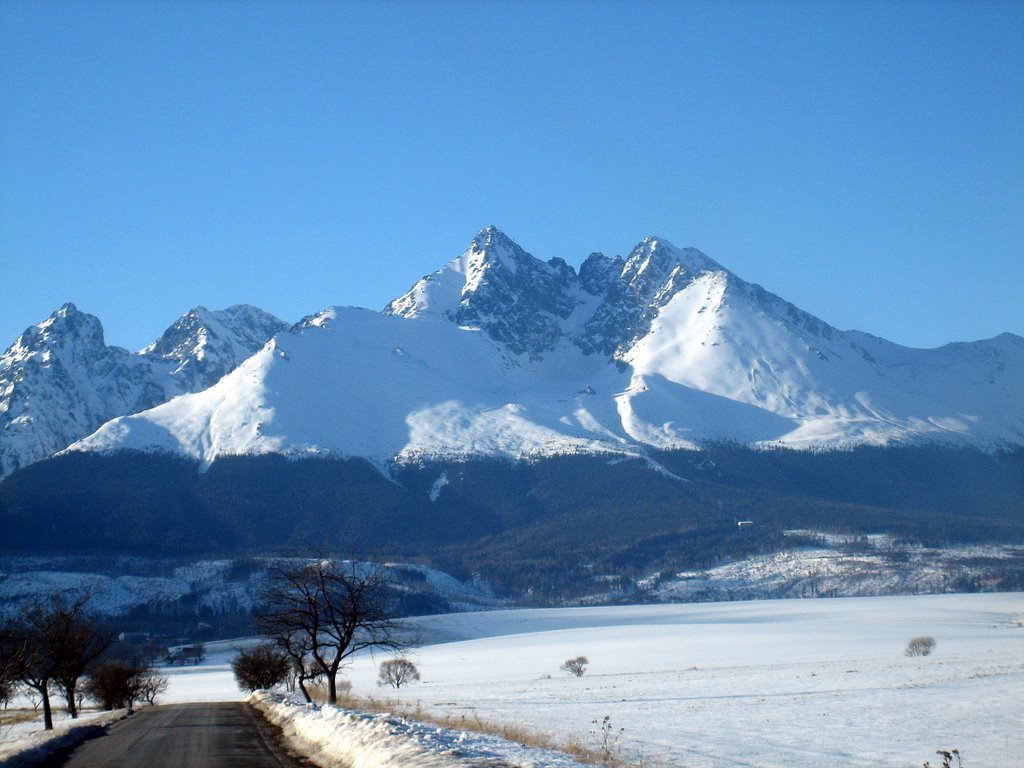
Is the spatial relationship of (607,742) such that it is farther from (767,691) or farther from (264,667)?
(264,667)

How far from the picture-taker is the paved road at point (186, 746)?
Answer: 3025 cm

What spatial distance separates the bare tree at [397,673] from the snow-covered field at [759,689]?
216 cm

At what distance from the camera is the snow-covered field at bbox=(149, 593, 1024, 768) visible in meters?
37.3

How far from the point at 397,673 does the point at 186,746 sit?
2787 inches

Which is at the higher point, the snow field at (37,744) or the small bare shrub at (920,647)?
the snow field at (37,744)

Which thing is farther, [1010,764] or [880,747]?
[880,747]

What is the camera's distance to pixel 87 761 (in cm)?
3206

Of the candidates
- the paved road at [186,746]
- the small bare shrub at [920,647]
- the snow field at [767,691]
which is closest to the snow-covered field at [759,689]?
the snow field at [767,691]

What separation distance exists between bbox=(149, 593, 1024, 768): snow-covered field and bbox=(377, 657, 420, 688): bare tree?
2161 mm

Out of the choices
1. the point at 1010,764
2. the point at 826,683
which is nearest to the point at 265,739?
the point at 1010,764

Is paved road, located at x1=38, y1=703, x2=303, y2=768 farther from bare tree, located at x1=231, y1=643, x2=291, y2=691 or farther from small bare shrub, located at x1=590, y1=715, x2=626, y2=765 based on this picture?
bare tree, located at x1=231, y1=643, x2=291, y2=691

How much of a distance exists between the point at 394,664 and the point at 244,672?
2443 centimetres

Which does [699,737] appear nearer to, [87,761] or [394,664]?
[87,761]

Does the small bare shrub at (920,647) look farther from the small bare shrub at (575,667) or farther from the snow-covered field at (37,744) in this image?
the snow-covered field at (37,744)
